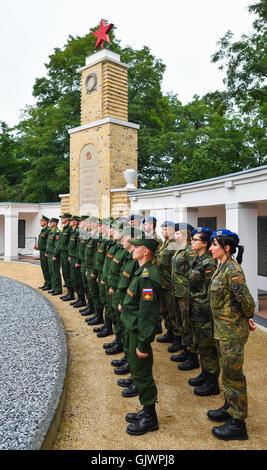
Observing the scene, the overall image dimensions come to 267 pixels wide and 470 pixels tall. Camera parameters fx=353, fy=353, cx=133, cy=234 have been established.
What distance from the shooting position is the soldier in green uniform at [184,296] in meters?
4.60

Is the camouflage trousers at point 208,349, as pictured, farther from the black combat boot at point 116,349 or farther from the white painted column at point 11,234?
the white painted column at point 11,234

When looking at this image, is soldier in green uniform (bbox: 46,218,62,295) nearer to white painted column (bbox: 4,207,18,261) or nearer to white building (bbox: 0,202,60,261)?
white building (bbox: 0,202,60,261)

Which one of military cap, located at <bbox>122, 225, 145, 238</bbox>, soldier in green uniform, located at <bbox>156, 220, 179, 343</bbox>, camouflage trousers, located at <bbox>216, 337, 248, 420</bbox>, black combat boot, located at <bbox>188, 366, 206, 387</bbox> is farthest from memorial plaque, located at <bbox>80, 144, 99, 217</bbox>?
camouflage trousers, located at <bbox>216, 337, 248, 420</bbox>

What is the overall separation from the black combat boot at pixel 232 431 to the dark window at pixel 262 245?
6.96 metres

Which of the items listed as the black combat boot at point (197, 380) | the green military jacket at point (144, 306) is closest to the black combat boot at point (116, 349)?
the black combat boot at point (197, 380)

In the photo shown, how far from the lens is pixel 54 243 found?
8.97 meters

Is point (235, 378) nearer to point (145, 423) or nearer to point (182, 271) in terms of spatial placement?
point (145, 423)

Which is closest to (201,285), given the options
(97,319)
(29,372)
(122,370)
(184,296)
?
(184,296)

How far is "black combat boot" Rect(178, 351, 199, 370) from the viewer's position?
4543 mm

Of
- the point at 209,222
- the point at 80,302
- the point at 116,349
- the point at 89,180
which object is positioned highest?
the point at 89,180

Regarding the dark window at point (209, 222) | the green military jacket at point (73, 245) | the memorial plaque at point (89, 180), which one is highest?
the memorial plaque at point (89, 180)

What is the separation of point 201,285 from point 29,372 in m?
2.22
